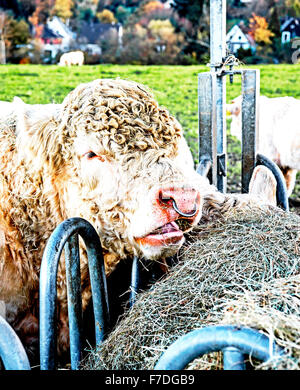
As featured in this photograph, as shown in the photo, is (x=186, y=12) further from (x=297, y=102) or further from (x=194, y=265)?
(x=194, y=265)

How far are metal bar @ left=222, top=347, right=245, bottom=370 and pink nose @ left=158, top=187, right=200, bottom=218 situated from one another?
88cm

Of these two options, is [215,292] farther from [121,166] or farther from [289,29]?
[289,29]

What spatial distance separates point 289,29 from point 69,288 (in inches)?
283

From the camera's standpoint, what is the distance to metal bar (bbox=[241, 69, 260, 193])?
414cm

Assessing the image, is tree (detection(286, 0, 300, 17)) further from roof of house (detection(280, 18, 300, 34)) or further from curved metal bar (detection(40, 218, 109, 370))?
curved metal bar (detection(40, 218, 109, 370))

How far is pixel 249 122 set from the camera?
13.9 ft

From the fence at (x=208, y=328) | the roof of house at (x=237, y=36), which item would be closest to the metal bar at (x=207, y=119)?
the fence at (x=208, y=328)

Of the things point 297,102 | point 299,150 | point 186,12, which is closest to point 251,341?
point 299,150

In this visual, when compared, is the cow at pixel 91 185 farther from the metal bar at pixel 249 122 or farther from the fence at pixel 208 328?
the metal bar at pixel 249 122

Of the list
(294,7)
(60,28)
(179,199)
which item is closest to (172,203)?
(179,199)

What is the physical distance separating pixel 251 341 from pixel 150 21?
417 inches

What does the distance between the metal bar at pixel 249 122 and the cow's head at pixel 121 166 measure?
1.84 m

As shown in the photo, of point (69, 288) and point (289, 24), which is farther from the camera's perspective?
point (289, 24)
